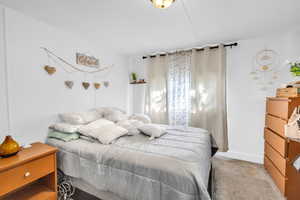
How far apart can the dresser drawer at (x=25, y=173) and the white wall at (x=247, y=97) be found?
125 inches

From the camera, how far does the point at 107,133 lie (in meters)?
1.83

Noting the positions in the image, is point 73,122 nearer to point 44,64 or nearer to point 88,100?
point 88,100

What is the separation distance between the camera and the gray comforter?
1144mm

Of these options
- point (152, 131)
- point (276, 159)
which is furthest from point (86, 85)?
point (276, 159)

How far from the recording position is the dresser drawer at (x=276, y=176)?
5.84 ft

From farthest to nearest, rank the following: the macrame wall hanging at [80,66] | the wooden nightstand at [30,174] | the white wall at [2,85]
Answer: the macrame wall hanging at [80,66]
the white wall at [2,85]
the wooden nightstand at [30,174]

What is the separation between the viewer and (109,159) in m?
1.48

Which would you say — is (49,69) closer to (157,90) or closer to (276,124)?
(157,90)

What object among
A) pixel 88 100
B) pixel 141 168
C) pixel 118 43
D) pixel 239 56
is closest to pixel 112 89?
pixel 88 100

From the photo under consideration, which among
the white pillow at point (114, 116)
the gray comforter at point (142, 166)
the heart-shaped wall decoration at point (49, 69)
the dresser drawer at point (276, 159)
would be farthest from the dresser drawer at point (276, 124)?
the heart-shaped wall decoration at point (49, 69)

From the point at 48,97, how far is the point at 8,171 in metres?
1.10

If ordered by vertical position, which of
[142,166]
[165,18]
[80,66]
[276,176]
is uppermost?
[165,18]

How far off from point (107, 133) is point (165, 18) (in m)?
1.79

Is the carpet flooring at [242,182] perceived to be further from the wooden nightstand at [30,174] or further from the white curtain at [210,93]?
the wooden nightstand at [30,174]
